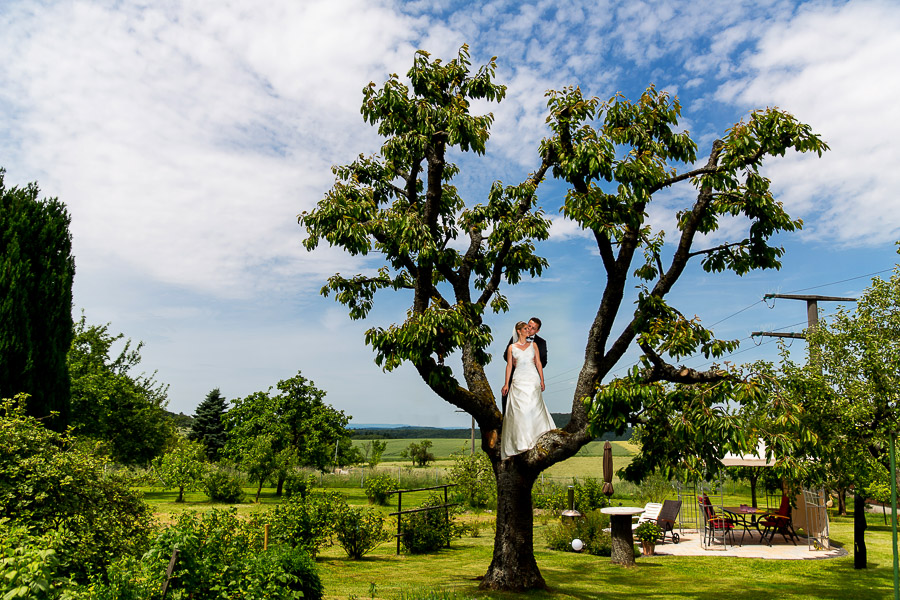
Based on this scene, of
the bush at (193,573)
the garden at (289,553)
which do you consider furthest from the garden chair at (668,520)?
the bush at (193,573)

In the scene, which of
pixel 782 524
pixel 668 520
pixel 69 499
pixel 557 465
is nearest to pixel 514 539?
pixel 69 499

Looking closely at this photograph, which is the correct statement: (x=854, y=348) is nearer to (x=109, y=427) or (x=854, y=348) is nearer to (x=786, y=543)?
(x=786, y=543)

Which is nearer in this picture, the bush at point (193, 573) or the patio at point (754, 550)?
the bush at point (193, 573)

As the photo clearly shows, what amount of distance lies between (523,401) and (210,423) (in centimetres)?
4830

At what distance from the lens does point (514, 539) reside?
9672mm

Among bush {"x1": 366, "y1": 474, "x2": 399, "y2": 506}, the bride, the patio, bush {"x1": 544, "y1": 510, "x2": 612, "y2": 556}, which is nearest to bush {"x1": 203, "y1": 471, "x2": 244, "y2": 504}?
bush {"x1": 366, "y1": 474, "x2": 399, "y2": 506}

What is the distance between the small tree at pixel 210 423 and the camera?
50094mm

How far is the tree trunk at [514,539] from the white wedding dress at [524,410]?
447 millimetres

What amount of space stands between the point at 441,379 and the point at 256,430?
22.2 metres

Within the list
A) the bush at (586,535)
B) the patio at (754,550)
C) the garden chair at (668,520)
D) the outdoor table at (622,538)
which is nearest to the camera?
the outdoor table at (622,538)

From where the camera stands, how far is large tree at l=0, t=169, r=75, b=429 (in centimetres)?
1225

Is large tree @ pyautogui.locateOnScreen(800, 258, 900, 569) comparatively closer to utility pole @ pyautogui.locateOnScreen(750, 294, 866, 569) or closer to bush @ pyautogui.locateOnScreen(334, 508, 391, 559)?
utility pole @ pyautogui.locateOnScreen(750, 294, 866, 569)

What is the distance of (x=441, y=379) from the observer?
9.16 metres

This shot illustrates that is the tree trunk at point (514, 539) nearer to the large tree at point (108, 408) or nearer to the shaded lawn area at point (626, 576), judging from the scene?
the shaded lawn area at point (626, 576)
